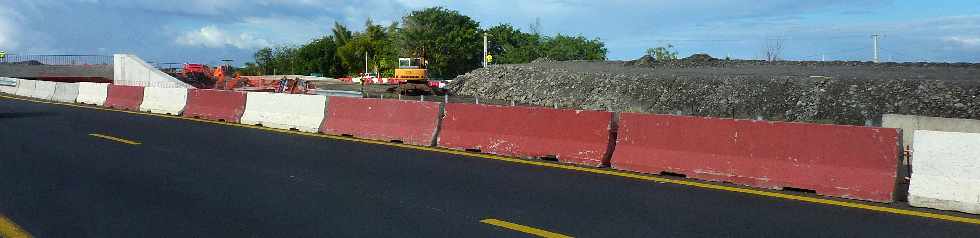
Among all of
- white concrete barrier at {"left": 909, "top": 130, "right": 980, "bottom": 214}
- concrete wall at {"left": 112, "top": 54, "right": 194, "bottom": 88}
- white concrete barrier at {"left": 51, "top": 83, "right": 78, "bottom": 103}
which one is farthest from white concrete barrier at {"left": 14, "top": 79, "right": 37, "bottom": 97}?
white concrete barrier at {"left": 909, "top": 130, "right": 980, "bottom": 214}

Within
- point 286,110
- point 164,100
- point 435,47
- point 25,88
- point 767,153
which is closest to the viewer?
point 767,153

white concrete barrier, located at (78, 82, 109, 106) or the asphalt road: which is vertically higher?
white concrete barrier, located at (78, 82, 109, 106)

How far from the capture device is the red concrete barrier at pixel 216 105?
65.8ft

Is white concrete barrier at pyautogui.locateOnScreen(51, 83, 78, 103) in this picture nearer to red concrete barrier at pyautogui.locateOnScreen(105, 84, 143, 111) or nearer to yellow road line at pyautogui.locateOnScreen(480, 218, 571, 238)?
red concrete barrier at pyautogui.locateOnScreen(105, 84, 143, 111)

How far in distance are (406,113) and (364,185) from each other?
5.63 metres

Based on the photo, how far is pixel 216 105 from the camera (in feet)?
69.4

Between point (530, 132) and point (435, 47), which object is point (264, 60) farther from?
point (530, 132)

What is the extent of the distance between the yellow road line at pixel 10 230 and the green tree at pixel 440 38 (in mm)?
88374

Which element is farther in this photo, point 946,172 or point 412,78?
point 412,78

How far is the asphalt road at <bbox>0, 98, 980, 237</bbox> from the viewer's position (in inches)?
256

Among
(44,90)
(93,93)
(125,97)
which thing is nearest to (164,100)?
(125,97)

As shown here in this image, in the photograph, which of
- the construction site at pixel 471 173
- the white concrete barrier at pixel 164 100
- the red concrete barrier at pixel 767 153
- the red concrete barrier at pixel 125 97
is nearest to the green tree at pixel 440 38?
the red concrete barrier at pixel 125 97

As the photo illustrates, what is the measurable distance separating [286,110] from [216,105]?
4.23 m

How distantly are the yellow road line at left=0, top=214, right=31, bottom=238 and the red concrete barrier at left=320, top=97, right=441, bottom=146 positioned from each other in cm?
763
